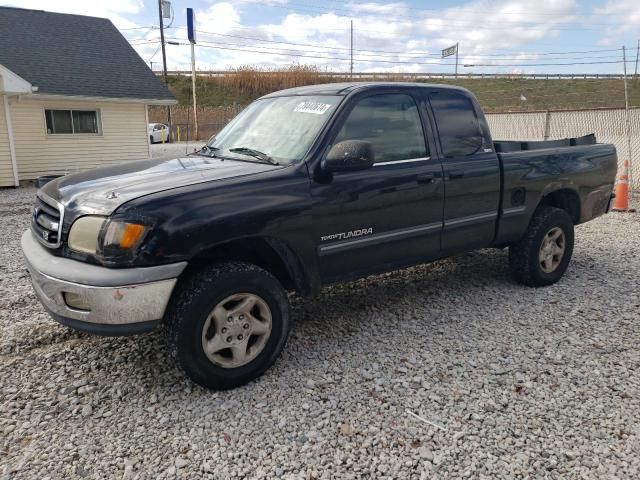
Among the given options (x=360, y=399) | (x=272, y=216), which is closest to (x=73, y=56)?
(x=272, y=216)

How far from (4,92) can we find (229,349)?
490 inches

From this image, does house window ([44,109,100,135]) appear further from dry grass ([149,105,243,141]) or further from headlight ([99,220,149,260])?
dry grass ([149,105,243,141])

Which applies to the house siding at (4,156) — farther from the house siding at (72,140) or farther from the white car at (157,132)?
the white car at (157,132)

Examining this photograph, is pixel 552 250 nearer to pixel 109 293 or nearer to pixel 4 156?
pixel 109 293

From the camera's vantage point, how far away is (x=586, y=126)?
1212 cm

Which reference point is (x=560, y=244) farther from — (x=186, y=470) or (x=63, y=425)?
(x=63, y=425)

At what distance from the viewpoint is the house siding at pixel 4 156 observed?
1288 cm

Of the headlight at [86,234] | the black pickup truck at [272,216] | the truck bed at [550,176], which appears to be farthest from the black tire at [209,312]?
the truck bed at [550,176]

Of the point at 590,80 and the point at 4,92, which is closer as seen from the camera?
the point at 4,92

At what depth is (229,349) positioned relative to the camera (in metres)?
3.10

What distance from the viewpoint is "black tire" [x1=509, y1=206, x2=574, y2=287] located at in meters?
4.75

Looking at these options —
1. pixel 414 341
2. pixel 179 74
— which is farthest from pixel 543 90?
pixel 414 341

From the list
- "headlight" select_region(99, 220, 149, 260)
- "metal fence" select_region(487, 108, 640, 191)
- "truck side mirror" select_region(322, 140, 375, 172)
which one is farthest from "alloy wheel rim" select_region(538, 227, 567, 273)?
"metal fence" select_region(487, 108, 640, 191)

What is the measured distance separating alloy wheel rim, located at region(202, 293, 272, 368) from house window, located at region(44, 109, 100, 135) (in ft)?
45.1
